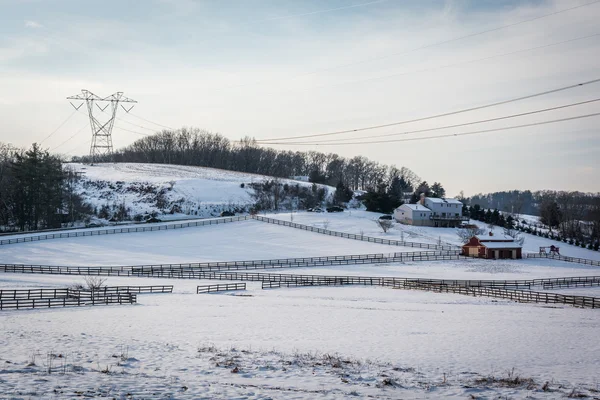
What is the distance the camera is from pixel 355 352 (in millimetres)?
22406

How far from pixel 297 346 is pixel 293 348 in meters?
0.64

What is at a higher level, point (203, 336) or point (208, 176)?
point (208, 176)

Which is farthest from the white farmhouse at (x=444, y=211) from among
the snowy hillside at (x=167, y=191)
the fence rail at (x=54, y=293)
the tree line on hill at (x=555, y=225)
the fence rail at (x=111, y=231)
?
the fence rail at (x=54, y=293)

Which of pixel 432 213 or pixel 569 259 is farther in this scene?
pixel 432 213

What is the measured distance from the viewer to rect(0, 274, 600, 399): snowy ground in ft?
51.7

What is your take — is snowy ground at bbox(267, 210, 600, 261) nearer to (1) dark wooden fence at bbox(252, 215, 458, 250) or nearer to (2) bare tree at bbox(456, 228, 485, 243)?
(2) bare tree at bbox(456, 228, 485, 243)

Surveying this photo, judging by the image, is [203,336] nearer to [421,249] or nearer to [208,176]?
[421,249]

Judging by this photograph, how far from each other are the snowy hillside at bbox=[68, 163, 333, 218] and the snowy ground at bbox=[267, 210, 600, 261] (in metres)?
20.3

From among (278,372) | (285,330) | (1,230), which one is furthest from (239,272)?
(1,230)

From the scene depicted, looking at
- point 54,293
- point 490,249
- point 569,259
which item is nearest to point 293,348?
point 54,293

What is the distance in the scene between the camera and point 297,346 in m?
23.3

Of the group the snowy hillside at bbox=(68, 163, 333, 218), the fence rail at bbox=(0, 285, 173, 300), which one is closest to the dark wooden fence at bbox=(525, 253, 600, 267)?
the fence rail at bbox=(0, 285, 173, 300)

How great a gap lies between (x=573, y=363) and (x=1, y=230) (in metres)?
89.7

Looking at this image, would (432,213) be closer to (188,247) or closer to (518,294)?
(188,247)
